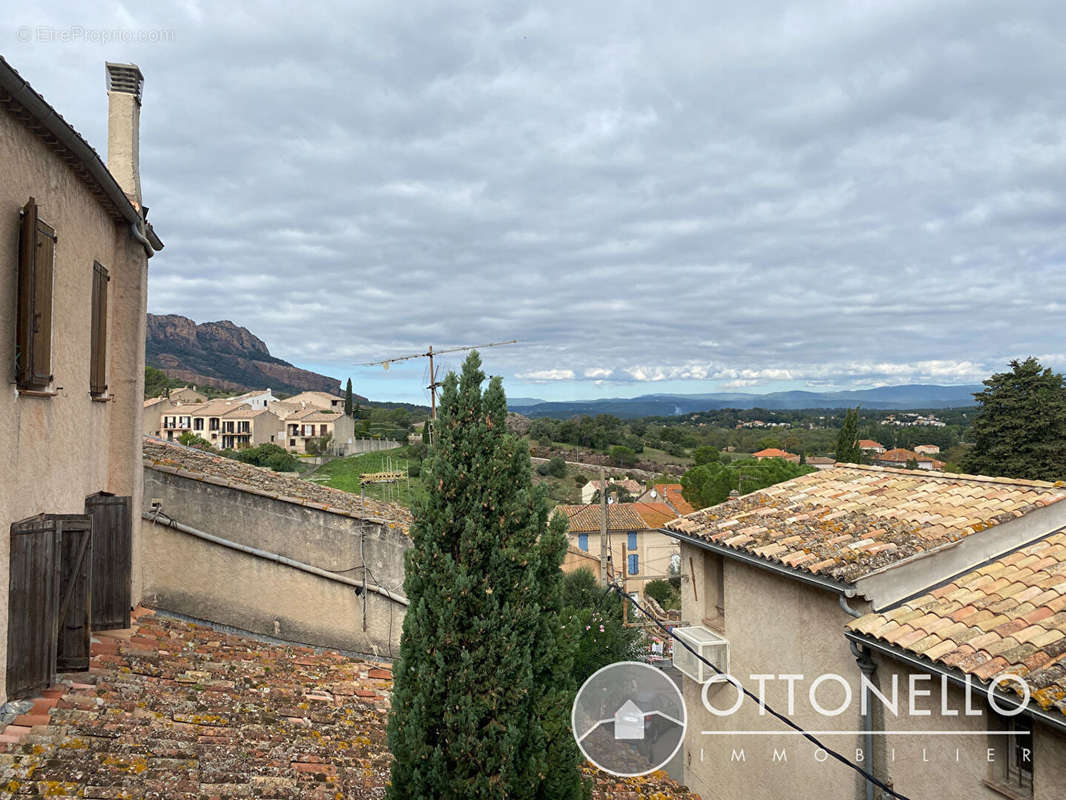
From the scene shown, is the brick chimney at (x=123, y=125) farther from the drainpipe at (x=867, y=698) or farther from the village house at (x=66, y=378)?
the drainpipe at (x=867, y=698)

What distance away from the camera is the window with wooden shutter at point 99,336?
753 cm

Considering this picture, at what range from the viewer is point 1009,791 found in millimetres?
5520

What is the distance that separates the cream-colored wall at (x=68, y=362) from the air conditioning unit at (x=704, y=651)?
24.6 ft

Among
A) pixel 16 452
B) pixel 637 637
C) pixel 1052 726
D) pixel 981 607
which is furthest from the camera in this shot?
pixel 637 637

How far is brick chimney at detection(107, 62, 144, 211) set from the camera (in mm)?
9109

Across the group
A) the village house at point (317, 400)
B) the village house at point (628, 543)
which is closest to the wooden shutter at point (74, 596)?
the village house at point (628, 543)

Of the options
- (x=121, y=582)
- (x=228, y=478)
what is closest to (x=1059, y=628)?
(x=121, y=582)

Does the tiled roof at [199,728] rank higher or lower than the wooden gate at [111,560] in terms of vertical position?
lower

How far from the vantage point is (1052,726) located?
4914 mm

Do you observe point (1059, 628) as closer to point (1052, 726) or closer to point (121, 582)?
point (1052, 726)

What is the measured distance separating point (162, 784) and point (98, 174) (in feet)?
18.1

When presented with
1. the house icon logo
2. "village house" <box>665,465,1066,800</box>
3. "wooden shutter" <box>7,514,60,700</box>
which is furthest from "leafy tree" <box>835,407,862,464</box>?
"wooden shutter" <box>7,514,60,700</box>

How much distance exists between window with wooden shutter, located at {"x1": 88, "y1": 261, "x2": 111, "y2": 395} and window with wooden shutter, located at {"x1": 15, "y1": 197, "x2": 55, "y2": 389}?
181 centimetres

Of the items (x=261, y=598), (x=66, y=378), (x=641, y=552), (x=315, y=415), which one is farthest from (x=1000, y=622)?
(x=315, y=415)
